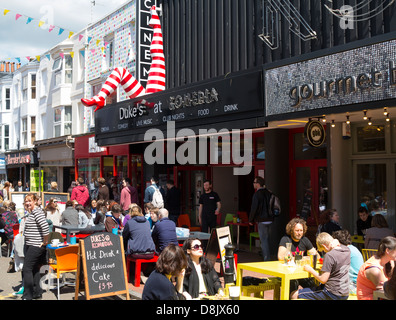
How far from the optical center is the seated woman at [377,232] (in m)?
7.80

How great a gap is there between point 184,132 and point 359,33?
483 centimetres

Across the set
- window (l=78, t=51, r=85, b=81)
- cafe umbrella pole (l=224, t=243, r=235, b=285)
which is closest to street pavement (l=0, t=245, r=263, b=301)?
cafe umbrella pole (l=224, t=243, r=235, b=285)

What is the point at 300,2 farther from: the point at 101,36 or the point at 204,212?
the point at 101,36

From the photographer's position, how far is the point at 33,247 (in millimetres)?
7812

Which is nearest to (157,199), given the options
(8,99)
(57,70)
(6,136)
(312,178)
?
(312,178)

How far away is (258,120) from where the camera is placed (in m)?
9.65

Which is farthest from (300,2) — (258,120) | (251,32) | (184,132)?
(184,132)

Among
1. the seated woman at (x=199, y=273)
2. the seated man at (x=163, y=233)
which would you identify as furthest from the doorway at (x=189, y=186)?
the seated woman at (x=199, y=273)

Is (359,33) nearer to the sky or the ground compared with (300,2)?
nearer to the ground

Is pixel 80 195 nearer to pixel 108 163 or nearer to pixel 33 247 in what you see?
pixel 108 163

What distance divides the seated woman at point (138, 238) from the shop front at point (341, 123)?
3275 millimetres

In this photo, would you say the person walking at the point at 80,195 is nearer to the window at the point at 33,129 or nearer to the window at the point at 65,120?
the window at the point at 65,120

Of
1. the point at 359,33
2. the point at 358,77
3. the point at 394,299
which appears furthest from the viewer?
the point at 359,33
